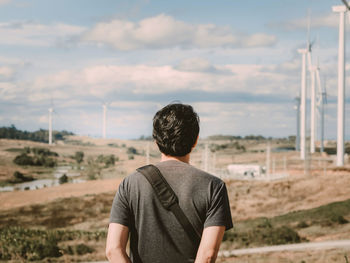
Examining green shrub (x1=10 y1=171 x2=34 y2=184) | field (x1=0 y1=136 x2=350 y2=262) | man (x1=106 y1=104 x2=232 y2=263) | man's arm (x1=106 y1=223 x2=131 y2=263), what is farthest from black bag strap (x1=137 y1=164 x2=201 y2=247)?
green shrub (x1=10 y1=171 x2=34 y2=184)

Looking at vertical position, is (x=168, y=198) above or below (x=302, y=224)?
above

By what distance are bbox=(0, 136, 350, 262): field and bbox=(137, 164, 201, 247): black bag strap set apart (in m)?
0.64

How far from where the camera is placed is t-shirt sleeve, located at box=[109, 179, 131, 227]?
3697 millimetres

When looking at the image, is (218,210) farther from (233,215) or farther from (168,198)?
(233,215)

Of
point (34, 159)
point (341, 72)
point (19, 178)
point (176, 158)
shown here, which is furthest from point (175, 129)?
point (34, 159)

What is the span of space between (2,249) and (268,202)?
29.5 metres

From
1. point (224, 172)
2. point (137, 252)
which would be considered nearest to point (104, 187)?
point (224, 172)

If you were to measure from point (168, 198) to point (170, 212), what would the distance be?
0.33 ft

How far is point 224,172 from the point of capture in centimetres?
7119

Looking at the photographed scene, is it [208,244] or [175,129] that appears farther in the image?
[175,129]

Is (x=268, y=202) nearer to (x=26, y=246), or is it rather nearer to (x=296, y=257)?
(x=26, y=246)

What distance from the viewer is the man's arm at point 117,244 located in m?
3.66

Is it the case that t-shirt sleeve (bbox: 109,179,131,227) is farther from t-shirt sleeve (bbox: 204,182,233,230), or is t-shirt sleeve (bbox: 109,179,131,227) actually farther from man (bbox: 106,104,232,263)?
t-shirt sleeve (bbox: 204,182,233,230)

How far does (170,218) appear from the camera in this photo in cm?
363
